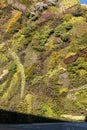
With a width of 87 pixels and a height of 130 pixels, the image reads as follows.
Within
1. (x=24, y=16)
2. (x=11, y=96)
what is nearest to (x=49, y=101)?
(x=11, y=96)

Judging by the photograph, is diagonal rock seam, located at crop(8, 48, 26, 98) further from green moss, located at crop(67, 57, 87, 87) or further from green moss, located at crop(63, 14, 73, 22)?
green moss, located at crop(63, 14, 73, 22)

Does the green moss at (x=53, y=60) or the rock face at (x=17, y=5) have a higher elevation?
the rock face at (x=17, y=5)

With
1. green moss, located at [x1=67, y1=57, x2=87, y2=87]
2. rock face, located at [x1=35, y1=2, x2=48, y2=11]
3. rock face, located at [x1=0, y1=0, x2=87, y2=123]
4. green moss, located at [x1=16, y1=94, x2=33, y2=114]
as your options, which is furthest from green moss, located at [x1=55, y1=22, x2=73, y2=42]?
green moss, located at [x1=16, y1=94, x2=33, y2=114]

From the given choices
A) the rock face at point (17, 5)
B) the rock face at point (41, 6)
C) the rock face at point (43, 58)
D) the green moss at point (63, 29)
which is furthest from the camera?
the rock face at point (17, 5)

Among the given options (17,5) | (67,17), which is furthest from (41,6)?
(67,17)

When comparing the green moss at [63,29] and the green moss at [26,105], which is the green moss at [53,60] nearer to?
the green moss at [63,29]

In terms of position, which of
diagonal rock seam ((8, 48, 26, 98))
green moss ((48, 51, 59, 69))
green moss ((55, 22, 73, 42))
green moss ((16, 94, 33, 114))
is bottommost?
green moss ((16, 94, 33, 114))

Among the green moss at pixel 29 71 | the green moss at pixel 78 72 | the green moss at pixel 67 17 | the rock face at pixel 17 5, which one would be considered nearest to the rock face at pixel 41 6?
the rock face at pixel 17 5

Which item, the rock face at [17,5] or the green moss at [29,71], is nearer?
the green moss at [29,71]

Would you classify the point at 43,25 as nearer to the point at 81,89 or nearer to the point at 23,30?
the point at 23,30

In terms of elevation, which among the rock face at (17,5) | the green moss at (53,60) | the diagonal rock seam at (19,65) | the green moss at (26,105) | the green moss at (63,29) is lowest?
the green moss at (26,105)

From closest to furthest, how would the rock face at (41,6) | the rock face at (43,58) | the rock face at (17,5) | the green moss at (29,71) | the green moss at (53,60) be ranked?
the rock face at (43,58) < the green moss at (53,60) < the green moss at (29,71) < the rock face at (41,6) < the rock face at (17,5)
